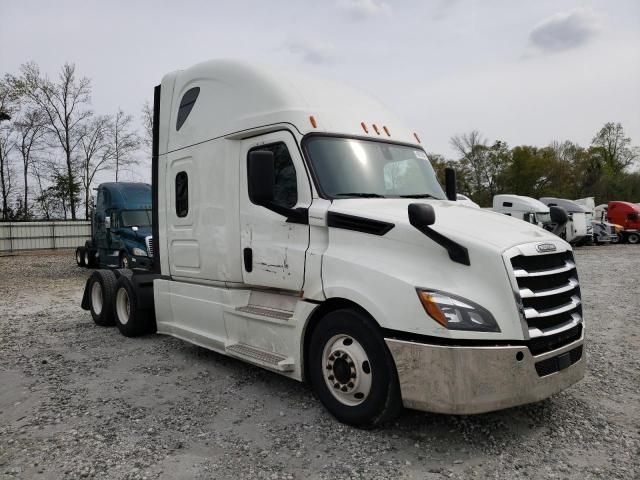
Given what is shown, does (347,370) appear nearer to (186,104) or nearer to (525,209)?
(186,104)

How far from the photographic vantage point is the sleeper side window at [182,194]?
20.3 ft

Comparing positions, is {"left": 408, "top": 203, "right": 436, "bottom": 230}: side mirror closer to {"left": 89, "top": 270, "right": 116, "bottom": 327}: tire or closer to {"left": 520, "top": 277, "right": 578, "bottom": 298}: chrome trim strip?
{"left": 520, "top": 277, "right": 578, "bottom": 298}: chrome trim strip

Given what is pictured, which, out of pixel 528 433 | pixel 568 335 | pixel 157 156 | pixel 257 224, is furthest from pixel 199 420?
pixel 157 156

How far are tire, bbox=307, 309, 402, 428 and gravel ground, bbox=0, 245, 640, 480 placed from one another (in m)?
0.19

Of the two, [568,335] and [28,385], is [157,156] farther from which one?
[568,335]

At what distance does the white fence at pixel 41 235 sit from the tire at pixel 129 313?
25484mm

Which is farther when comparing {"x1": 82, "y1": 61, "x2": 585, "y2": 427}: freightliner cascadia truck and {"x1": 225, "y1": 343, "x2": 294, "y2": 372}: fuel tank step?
{"x1": 225, "y1": 343, "x2": 294, "y2": 372}: fuel tank step

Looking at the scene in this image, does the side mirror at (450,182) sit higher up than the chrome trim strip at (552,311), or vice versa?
the side mirror at (450,182)

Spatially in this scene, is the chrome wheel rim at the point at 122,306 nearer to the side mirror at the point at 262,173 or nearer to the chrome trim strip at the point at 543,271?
the side mirror at the point at 262,173

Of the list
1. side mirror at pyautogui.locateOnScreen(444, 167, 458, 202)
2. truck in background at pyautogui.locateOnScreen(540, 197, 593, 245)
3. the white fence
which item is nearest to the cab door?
side mirror at pyautogui.locateOnScreen(444, 167, 458, 202)

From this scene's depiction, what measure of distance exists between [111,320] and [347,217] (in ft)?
18.3

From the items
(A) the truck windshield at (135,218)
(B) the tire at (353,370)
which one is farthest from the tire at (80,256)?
(B) the tire at (353,370)

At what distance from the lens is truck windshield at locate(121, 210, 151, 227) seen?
15672 mm

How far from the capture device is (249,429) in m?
4.25
